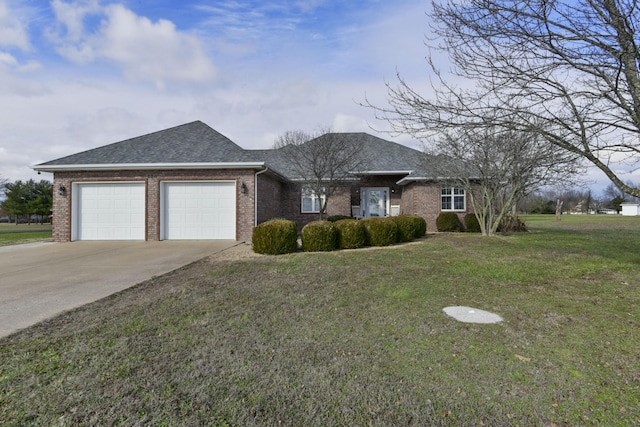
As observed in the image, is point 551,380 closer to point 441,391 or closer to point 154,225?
point 441,391

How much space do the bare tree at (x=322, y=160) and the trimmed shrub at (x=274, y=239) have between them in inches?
245

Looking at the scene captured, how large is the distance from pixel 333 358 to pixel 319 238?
21.1 ft

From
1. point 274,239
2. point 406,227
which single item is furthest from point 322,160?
point 274,239

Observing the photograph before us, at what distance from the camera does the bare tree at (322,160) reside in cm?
1498

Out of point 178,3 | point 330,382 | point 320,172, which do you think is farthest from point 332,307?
point 320,172

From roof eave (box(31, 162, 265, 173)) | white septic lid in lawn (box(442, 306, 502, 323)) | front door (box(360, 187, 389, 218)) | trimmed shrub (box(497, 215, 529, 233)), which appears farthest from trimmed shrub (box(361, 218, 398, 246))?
front door (box(360, 187, 389, 218))

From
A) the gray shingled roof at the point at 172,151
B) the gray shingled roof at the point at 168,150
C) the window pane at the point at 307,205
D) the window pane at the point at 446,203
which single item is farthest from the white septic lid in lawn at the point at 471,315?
the window pane at the point at 307,205

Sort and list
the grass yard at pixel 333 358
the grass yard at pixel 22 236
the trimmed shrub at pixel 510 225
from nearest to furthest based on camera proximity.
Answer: the grass yard at pixel 333 358, the grass yard at pixel 22 236, the trimmed shrub at pixel 510 225

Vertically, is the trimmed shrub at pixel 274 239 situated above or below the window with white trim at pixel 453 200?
below

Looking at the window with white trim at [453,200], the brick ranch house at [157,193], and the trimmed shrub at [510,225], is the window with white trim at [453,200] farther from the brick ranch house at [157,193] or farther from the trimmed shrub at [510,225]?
the brick ranch house at [157,193]

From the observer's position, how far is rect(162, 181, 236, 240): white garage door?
1284 cm

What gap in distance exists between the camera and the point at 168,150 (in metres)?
13.7

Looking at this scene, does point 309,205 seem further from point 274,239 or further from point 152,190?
point 274,239

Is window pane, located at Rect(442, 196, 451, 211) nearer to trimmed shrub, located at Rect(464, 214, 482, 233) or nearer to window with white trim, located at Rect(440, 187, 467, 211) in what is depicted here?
window with white trim, located at Rect(440, 187, 467, 211)
